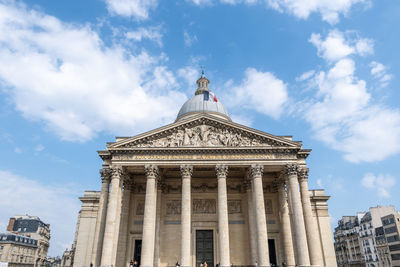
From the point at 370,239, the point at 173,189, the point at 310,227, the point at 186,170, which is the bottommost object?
the point at 310,227

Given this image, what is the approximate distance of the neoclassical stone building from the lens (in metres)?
24.9

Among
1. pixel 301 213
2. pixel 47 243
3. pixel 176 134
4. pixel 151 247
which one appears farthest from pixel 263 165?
pixel 47 243

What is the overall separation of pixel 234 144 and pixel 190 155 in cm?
416

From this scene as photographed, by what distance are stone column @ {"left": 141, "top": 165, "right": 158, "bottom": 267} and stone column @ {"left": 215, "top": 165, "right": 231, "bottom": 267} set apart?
18.3ft

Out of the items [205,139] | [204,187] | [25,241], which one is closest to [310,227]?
[204,187]

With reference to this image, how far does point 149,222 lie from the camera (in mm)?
24953

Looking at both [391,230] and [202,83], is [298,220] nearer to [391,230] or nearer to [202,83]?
[202,83]

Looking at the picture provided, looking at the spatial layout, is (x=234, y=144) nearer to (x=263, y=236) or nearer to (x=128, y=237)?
(x=263, y=236)

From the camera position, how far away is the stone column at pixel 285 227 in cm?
2735

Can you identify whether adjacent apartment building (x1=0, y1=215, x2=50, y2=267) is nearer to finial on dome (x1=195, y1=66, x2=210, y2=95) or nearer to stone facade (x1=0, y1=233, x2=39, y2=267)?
stone facade (x1=0, y1=233, x2=39, y2=267)

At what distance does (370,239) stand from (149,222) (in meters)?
55.6

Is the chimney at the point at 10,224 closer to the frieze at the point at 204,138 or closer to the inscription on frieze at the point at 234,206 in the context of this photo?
the frieze at the point at 204,138

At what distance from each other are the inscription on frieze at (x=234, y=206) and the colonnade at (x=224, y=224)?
2445mm

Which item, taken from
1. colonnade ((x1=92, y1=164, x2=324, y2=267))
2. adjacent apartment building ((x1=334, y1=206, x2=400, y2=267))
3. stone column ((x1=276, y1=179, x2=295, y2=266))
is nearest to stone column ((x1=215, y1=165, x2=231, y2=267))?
colonnade ((x1=92, y1=164, x2=324, y2=267))
